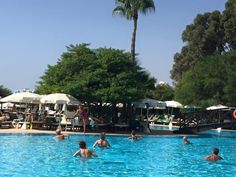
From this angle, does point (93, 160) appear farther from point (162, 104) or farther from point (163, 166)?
point (162, 104)

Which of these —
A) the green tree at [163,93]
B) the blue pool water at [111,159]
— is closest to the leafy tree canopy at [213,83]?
the blue pool water at [111,159]

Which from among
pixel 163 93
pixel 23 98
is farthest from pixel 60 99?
pixel 163 93

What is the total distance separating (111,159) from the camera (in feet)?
55.4

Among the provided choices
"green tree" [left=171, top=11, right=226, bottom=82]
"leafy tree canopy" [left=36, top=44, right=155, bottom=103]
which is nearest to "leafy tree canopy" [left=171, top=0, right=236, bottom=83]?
"green tree" [left=171, top=11, right=226, bottom=82]

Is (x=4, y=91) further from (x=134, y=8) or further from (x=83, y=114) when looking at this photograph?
(x=83, y=114)

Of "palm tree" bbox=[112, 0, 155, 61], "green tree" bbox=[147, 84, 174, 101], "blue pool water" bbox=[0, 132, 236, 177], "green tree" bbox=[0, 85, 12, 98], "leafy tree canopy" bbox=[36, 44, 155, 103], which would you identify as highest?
"palm tree" bbox=[112, 0, 155, 61]

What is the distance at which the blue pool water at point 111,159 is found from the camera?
13578 millimetres

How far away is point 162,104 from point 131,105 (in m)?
2.26

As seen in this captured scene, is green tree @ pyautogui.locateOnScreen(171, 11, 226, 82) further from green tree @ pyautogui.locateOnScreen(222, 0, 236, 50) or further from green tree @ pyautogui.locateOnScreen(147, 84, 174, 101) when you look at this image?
green tree @ pyautogui.locateOnScreen(147, 84, 174, 101)

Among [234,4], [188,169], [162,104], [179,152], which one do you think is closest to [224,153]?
[179,152]

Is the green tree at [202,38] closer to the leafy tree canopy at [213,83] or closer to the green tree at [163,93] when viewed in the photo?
the green tree at [163,93]

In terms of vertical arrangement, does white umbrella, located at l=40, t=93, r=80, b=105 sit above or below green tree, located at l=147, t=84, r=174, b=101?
below

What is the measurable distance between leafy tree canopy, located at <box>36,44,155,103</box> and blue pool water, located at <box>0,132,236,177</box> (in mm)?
4859

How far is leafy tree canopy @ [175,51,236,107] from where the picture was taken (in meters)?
38.8
